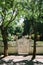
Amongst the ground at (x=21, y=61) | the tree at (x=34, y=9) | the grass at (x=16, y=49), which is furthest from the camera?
the grass at (x=16, y=49)

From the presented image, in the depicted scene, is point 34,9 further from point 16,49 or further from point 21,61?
point 16,49

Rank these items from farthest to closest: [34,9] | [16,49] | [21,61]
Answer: [16,49] → [34,9] → [21,61]

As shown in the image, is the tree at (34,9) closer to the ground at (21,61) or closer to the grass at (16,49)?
the grass at (16,49)

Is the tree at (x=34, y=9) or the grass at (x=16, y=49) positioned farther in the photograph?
the grass at (x=16, y=49)

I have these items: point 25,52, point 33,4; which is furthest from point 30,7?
point 25,52

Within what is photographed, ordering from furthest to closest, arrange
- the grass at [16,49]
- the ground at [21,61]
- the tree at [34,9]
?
the grass at [16,49]
the tree at [34,9]
the ground at [21,61]

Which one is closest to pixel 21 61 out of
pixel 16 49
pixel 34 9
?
pixel 16 49

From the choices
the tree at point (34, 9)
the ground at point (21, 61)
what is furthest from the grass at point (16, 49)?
the tree at point (34, 9)

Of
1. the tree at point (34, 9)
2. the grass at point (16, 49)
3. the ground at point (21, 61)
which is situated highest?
the tree at point (34, 9)

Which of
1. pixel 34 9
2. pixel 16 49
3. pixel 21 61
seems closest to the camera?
pixel 21 61

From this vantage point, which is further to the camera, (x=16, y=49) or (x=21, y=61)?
(x=16, y=49)

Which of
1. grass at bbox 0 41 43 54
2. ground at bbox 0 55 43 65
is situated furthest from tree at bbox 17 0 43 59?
ground at bbox 0 55 43 65

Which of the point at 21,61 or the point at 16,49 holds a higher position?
the point at 16,49

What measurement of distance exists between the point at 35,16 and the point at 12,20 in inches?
113
